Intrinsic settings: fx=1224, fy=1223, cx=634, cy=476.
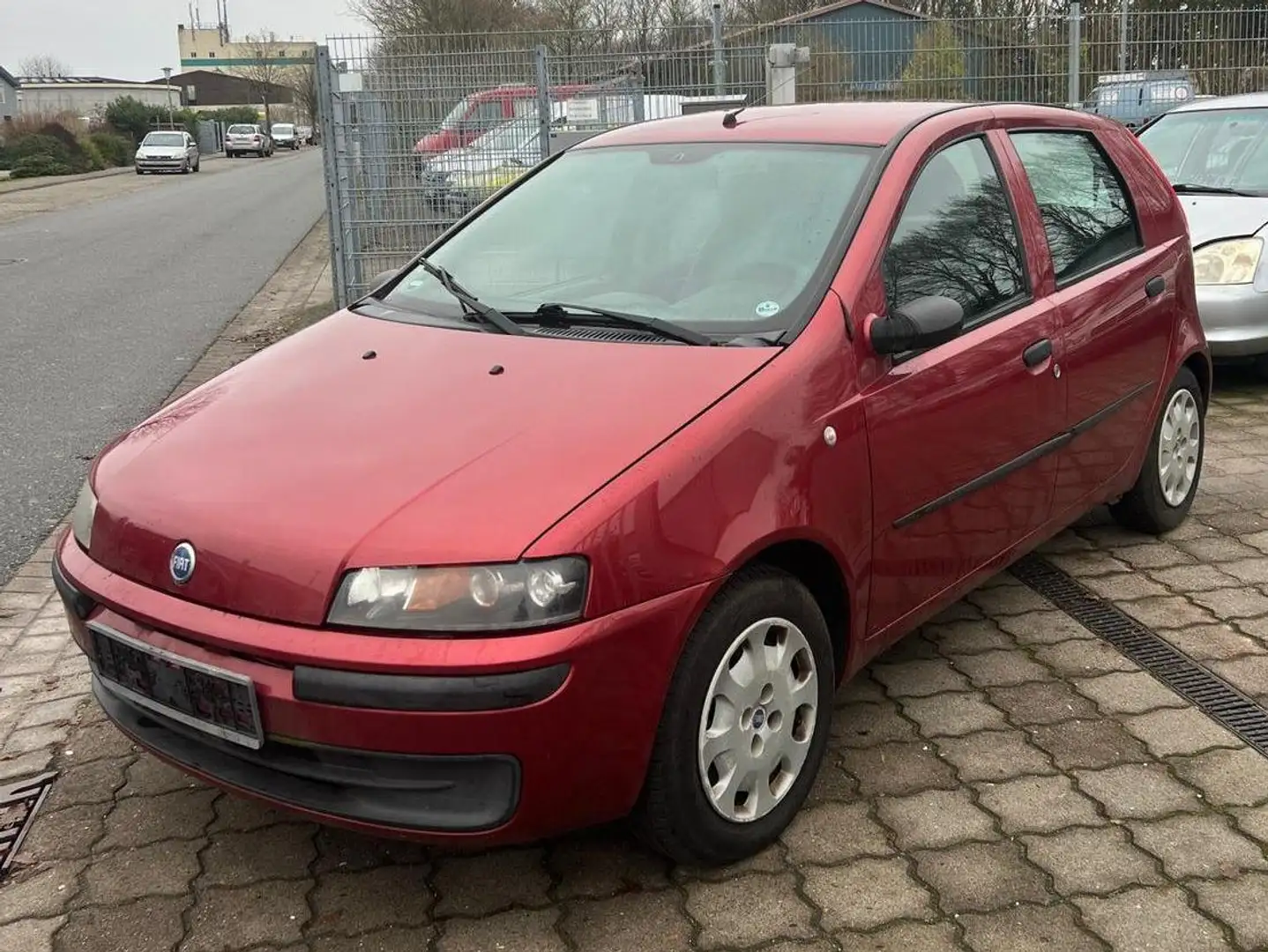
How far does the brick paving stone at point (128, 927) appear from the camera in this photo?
254 cm

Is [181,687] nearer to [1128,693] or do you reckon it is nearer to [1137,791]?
[1137,791]

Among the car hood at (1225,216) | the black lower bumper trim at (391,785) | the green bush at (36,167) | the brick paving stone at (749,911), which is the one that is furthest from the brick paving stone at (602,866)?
the green bush at (36,167)

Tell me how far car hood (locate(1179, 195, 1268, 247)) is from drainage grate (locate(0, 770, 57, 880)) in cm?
626

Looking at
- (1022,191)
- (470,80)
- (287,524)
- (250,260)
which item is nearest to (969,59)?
(470,80)

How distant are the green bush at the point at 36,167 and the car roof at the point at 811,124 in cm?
3984

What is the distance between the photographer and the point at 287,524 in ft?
7.89

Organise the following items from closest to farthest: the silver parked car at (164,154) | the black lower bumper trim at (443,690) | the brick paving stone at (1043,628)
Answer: the black lower bumper trim at (443,690)
the brick paving stone at (1043,628)
the silver parked car at (164,154)

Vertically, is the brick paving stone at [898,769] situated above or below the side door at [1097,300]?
below

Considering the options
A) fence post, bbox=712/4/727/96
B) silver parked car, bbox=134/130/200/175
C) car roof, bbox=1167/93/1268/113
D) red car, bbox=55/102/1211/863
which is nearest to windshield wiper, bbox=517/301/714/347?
red car, bbox=55/102/1211/863

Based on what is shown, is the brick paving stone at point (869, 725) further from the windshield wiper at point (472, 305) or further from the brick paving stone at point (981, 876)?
the windshield wiper at point (472, 305)

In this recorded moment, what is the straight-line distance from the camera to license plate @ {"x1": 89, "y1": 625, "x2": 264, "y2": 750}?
2355 mm

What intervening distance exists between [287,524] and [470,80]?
320 inches

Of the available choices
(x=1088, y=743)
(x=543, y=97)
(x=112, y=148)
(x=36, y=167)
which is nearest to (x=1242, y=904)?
(x=1088, y=743)

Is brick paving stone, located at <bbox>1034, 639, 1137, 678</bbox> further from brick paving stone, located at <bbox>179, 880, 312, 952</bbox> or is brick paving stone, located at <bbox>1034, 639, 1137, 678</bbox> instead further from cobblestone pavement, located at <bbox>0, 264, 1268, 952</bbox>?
brick paving stone, located at <bbox>179, 880, 312, 952</bbox>
